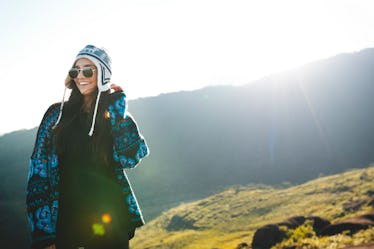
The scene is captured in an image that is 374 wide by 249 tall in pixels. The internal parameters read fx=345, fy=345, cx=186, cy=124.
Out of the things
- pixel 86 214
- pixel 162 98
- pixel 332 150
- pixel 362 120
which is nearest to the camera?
pixel 86 214

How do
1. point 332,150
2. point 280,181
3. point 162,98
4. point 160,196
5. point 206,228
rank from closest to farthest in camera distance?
point 206,228 → point 280,181 → point 160,196 → point 332,150 → point 162,98

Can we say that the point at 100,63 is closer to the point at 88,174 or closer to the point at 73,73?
the point at 73,73

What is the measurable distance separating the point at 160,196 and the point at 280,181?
3807 cm

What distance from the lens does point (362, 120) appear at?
436 ft

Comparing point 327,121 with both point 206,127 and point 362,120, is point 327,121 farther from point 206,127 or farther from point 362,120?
point 206,127

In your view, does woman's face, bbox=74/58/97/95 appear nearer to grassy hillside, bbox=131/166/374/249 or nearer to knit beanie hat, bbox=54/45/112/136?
knit beanie hat, bbox=54/45/112/136

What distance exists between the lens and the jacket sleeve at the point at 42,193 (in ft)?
8.14

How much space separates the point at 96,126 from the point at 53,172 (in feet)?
1.56

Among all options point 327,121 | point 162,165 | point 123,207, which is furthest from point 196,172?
point 123,207

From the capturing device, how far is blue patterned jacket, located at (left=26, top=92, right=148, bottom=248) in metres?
2.51

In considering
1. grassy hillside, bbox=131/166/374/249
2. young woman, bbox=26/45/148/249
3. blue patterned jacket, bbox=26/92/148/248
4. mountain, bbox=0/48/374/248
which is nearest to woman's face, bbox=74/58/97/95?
young woman, bbox=26/45/148/249

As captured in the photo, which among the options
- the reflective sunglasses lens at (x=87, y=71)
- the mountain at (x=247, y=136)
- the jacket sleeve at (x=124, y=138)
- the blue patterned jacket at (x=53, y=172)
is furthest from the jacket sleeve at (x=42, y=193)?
the mountain at (x=247, y=136)

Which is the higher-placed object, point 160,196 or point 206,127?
point 206,127

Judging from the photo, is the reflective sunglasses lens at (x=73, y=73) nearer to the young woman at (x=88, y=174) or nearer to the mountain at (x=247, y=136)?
the young woman at (x=88, y=174)
